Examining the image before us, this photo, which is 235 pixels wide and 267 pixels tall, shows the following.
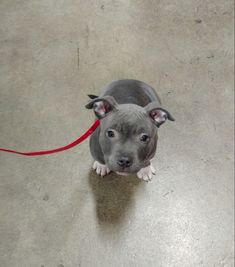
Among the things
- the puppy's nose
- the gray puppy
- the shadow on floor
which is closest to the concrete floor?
the shadow on floor

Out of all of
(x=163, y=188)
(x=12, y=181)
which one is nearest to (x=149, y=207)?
(x=163, y=188)

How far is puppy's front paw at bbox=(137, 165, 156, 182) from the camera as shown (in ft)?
10.6

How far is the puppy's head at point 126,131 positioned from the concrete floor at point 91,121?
0.77 meters

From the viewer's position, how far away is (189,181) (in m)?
3.36

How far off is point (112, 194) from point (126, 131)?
0.90 metres

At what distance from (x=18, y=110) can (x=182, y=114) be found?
161 centimetres

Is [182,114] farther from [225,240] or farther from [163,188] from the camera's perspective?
[225,240]

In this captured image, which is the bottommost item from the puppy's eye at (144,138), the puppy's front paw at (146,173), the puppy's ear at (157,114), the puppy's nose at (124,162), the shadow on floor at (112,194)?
the shadow on floor at (112,194)

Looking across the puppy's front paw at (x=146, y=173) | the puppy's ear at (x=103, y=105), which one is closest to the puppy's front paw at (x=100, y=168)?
the puppy's front paw at (x=146, y=173)

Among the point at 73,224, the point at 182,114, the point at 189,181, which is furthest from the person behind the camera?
the point at 182,114

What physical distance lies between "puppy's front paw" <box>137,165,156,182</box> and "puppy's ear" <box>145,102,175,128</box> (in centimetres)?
69

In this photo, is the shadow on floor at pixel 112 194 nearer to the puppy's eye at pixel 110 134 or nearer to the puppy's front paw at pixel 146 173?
the puppy's front paw at pixel 146 173

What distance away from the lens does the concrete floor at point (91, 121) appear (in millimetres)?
3061

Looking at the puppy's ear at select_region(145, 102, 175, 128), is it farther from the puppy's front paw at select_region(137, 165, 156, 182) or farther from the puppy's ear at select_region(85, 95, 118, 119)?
the puppy's front paw at select_region(137, 165, 156, 182)
